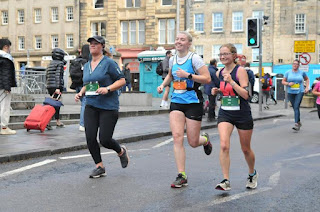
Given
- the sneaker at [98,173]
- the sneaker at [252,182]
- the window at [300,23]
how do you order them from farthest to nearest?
1. the window at [300,23]
2. the sneaker at [98,173]
3. the sneaker at [252,182]

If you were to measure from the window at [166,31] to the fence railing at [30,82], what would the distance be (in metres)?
A: 33.1

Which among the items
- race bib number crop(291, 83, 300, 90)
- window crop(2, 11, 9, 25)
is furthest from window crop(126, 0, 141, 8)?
race bib number crop(291, 83, 300, 90)

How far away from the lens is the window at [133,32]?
54.1 m

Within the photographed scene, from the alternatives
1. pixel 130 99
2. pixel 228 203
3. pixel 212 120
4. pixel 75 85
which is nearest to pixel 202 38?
pixel 130 99

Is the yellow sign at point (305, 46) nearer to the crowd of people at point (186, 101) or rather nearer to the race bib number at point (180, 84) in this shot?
the crowd of people at point (186, 101)

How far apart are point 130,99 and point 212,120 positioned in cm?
723

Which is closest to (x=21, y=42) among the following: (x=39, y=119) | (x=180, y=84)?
(x=39, y=119)

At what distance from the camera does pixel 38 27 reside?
6009 centimetres

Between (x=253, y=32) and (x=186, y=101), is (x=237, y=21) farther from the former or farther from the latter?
(x=186, y=101)

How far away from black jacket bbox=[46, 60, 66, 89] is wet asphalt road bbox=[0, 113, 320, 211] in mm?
3300

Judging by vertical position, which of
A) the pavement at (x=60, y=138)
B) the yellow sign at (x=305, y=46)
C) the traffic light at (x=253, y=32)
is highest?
the traffic light at (x=253, y=32)

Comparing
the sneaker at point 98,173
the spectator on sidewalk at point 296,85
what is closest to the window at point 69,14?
the spectator on sidewalk at point 296,85

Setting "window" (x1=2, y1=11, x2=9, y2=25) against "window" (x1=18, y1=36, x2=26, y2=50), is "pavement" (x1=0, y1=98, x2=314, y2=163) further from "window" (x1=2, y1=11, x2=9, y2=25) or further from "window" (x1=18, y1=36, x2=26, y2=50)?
"window" (x1=2, y1=11, x2=9, y2=25)

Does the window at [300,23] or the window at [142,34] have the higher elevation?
the window at [300,23]
